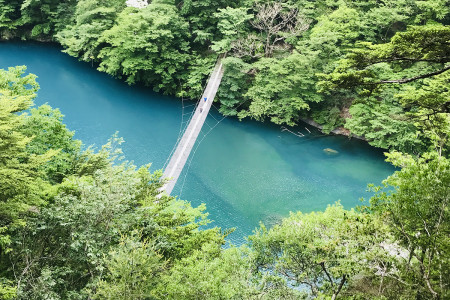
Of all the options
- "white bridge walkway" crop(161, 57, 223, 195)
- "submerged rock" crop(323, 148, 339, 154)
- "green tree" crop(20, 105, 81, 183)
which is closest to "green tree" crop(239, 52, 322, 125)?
"white bridge walkway" crop(161, 57, 223, 195)

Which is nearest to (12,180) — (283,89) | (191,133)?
(191,133)

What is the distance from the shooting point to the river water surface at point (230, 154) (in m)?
14.1

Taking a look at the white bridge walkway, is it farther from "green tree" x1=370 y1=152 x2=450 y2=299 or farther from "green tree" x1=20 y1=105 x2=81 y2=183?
"green tree" x1=370 y1=152 x2=450 y2=299

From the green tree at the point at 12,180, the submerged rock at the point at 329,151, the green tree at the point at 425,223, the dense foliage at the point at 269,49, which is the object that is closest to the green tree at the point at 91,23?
Result: the dense foliage at the point at 269,49

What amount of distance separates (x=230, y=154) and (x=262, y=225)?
315 inches

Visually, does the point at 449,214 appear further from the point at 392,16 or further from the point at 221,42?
the point at 221,42

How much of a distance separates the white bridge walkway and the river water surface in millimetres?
966

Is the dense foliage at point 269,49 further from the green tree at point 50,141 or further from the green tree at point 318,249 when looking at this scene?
the green tree at point 50,141

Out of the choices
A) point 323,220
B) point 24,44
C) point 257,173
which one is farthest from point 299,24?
point 24,44

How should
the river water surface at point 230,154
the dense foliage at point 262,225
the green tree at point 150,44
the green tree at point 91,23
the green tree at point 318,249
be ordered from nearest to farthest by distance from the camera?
1. the dense foliage at point 262,225
2. the green tree at point 318,249
3. the river water surface at point 230,154
4. the green tree at point 150,44
5. the green tree at point 91,23

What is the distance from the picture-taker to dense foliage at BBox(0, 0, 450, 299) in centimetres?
490

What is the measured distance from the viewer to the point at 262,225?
917 centimetres

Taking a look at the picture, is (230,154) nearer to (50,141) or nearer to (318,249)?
(50,141)

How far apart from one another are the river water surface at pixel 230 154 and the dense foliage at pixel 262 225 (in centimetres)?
116
